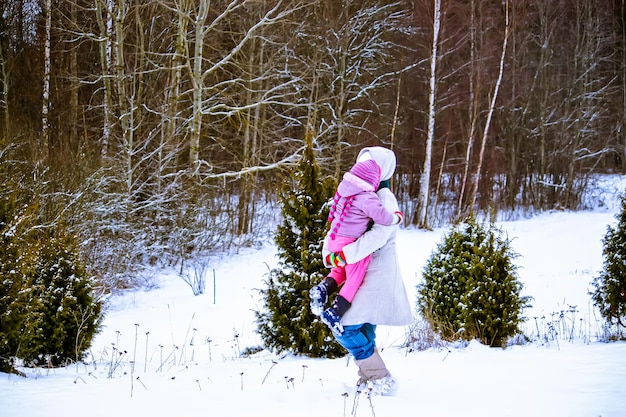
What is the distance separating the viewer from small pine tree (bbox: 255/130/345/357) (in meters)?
5.06

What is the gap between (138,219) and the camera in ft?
40.5

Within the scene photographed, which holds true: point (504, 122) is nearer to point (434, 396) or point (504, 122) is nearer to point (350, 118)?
point (350, 118)

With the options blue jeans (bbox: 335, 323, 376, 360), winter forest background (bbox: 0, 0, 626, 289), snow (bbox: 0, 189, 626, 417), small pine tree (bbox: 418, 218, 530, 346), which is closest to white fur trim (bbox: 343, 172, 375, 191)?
blue jeans (bbox: 335, 323, 376, 360)

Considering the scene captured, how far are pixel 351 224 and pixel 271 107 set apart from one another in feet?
53.2

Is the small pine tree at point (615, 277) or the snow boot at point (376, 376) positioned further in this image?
the small pine tree at point (615, 277)

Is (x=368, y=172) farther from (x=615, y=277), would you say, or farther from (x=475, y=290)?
(x=615, y=277)

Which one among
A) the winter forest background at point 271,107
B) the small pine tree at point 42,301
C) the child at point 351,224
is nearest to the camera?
the child at point 351,224

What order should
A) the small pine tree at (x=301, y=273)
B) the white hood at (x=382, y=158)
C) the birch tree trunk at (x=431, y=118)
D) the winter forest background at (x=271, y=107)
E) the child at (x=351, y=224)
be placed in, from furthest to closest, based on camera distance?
the birch tree trunk at (x=431, y=118) → the winter forest background at (x=271, y=107) → the small pine tree at (x=301, y=273) → the white hood at (x=382, y=158) → the child at (x=351, y=224)

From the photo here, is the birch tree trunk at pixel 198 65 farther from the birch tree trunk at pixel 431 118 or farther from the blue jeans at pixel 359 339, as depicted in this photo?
the blue jeans at pixel 359 339

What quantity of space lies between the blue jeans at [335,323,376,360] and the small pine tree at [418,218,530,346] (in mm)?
2256

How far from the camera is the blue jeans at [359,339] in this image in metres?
3.52

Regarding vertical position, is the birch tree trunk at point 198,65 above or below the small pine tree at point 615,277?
above

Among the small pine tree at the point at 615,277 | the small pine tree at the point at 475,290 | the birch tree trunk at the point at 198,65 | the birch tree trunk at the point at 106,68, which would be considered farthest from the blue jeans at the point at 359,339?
the birch tree trunk at the point at 198,65

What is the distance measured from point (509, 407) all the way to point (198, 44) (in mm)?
12454
